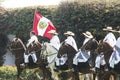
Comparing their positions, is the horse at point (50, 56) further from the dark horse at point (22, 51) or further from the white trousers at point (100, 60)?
the white trousers at point (100, 60)

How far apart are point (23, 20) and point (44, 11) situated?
1.48m

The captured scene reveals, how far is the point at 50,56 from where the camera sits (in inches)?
953

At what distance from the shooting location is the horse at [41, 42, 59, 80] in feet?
79.3

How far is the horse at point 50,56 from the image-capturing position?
951 inches

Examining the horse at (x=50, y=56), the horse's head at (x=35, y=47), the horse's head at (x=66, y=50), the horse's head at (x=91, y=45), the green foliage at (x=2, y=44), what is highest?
the horse's head at (x=91, y=45)

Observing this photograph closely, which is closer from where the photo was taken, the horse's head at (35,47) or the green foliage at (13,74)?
the horse's head at (35,47)

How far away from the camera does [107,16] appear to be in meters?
28.3

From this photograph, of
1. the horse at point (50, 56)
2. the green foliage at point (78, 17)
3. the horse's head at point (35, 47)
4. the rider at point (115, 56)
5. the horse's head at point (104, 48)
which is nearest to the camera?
the rider at point (115, 56)

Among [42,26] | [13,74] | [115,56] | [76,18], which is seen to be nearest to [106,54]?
[115,56]

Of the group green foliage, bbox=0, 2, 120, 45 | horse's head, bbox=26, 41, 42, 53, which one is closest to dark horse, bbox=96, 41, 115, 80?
horse's head, bbox=26, 41, 42, 53

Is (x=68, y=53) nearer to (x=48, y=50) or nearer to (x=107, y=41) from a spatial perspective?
(x=48, y=50)

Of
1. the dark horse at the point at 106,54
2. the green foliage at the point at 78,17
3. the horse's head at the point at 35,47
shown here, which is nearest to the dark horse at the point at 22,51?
the horse's head at the point at 35,47

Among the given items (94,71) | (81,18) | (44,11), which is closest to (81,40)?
(81,18)

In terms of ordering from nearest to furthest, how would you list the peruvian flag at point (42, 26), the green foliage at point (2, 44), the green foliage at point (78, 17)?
the peruvian flag at point (42, 26), the green foliage at point (78, 17), the green foliage at point (2, 44)
